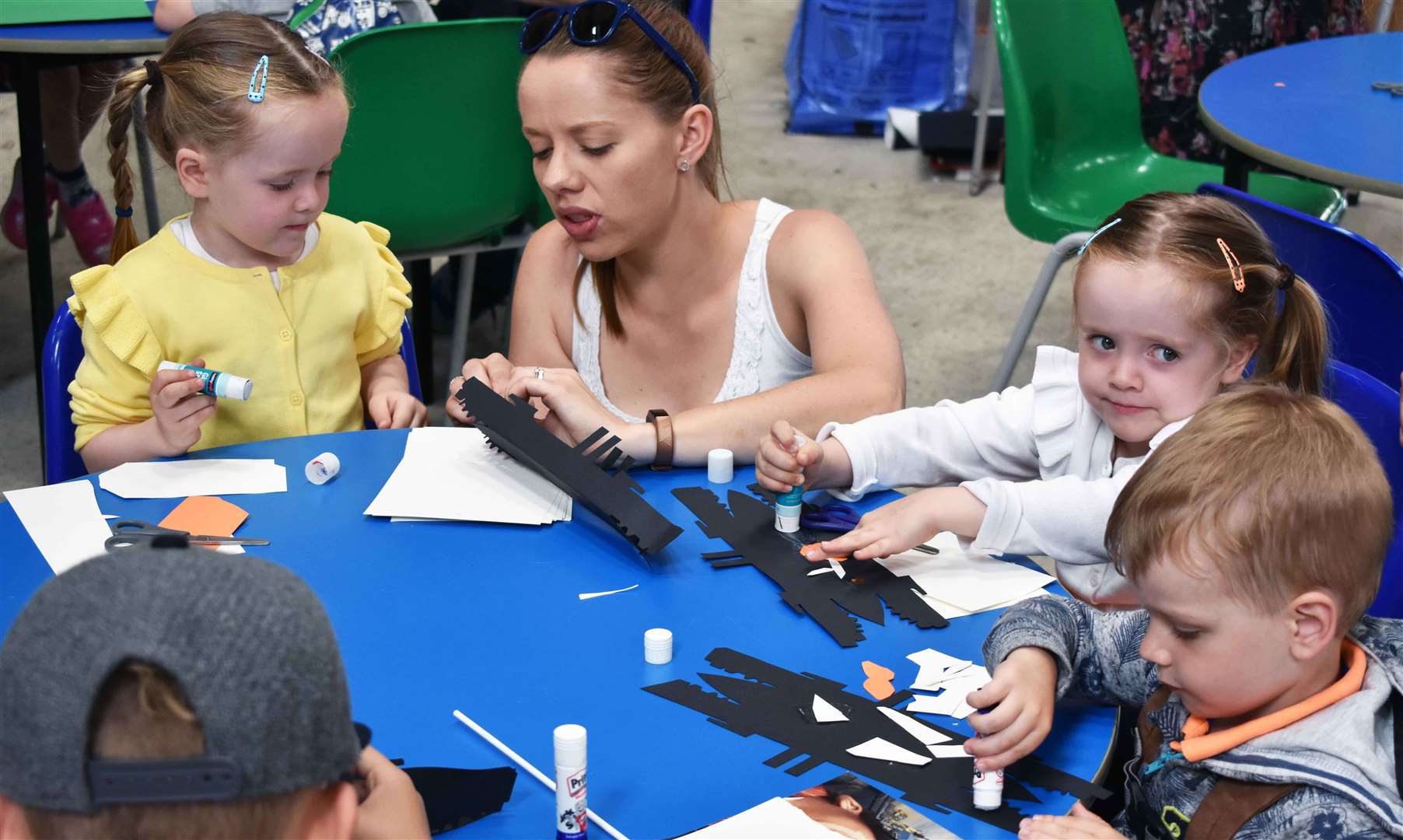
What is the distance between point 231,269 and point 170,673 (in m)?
1.35

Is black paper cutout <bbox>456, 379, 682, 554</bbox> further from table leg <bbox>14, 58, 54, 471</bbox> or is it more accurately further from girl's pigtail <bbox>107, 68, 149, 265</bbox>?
table leg <bbox>14, 58, 54, 471</bbox>

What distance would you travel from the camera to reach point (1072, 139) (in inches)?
141

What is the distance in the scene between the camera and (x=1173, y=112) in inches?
168

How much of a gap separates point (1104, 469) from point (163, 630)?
130 cm

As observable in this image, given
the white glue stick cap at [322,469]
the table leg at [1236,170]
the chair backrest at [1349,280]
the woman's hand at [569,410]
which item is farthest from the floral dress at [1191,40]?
the white glue stick cap at [322,469]

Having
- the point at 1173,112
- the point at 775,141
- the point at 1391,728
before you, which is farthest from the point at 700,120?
the point at 775,141

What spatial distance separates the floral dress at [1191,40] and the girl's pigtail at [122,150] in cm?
323

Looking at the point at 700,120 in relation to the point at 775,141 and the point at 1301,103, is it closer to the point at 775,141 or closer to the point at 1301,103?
the point at 1301,103

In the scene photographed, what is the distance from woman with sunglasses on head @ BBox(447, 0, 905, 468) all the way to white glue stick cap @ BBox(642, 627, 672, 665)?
1.52 ft

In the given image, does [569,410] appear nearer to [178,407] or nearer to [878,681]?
[178,407]

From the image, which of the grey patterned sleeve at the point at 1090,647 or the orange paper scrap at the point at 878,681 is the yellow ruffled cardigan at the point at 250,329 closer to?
the orange paper scrap at the point at 878,681

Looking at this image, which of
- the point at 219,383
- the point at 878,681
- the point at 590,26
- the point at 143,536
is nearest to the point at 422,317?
the point at 590,26

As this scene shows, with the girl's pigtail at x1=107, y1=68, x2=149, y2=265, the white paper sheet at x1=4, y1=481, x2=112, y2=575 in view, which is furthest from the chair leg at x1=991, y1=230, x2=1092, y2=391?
the white paper sheet at x1=4, y1=481, x2=112, y2=575

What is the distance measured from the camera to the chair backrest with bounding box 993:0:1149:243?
331 cm
